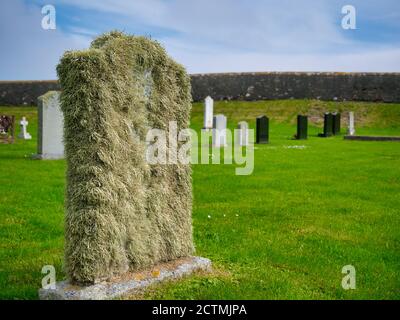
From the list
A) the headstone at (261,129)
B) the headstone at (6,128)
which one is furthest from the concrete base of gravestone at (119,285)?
the headstone at (261,129)

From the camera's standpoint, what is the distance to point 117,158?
4449 millimetres

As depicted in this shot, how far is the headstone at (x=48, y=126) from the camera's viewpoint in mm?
14352

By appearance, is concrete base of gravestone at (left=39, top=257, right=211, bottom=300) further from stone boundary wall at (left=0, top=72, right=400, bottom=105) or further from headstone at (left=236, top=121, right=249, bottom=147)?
stone boundary wall at (left=0, top=72, right=400, bottom=105)

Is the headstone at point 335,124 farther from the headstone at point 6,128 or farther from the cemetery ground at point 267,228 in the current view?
the headstone at point 6,128

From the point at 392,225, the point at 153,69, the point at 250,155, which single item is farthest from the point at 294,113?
the point at 153,69

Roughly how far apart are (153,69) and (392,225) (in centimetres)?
471

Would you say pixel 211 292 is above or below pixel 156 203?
below

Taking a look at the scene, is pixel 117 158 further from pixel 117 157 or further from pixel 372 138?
pixel 372 138

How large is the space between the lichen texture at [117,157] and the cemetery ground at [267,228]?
0.49 m

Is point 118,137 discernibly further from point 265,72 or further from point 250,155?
point 265,72

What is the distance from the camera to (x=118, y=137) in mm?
4434

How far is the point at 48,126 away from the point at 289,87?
3582 cm

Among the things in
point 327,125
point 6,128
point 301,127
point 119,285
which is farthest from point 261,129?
point 119,285
